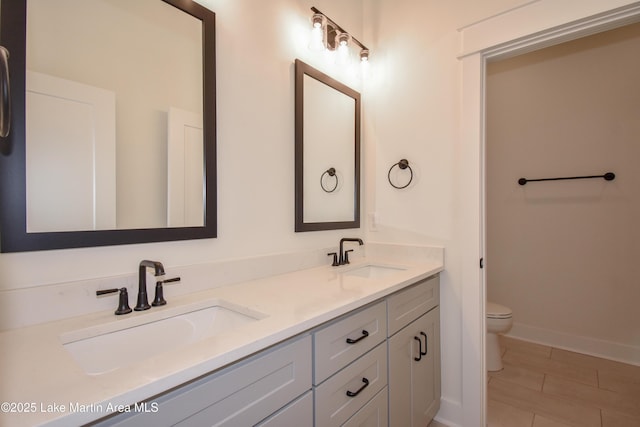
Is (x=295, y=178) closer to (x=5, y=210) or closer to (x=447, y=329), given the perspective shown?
(x=5, y=210)

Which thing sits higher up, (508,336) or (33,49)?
(33,49)

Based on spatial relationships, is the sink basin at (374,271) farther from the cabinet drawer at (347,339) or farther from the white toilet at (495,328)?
the white toilet at (495,328)

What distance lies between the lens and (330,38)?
5.60 feet

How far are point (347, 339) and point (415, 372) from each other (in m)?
0.64

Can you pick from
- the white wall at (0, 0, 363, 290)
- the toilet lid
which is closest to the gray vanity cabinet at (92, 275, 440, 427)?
the white wall at (0, 0, 363, 290)

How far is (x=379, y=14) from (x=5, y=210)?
2141 millimetres

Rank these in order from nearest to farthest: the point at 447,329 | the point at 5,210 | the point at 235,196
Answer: the point at 5,210
the point at 235,196
the point at 447,329

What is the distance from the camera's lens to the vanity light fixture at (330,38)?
158cm

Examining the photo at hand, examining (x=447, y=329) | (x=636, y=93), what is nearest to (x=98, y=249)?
(x=447, y=329)

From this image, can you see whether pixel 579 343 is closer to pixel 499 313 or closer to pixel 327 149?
pixel 499 313

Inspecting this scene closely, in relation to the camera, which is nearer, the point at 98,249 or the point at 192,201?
the point at 98,249

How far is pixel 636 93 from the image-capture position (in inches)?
86.1

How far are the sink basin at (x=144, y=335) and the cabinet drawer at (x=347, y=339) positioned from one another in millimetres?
207

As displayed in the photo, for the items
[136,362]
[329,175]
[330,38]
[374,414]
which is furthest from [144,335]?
[330,38]
